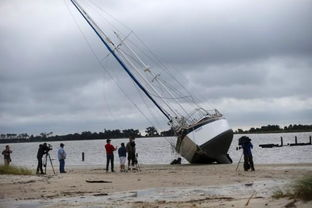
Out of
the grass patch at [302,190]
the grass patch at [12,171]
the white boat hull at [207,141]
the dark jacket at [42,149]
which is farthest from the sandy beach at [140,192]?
the white boat hull at [207,141]

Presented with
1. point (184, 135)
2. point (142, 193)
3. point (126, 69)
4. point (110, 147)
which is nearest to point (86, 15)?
point (126, 69)

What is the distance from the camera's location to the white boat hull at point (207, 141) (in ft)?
116

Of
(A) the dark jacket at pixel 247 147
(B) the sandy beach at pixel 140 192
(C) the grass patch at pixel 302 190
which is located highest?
(A) the dark jacket at pixel 247 147

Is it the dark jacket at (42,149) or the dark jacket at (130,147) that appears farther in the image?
the dark jacket at (130,147)

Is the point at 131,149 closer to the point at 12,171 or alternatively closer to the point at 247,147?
the point at 12,171

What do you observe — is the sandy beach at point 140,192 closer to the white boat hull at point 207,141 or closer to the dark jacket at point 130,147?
the dark jacket at point 130,147

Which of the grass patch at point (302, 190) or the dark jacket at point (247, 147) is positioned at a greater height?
the dark jacket at point (247, 147)

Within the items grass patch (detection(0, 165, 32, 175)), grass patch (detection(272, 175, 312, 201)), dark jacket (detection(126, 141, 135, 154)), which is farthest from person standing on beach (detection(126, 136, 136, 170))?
grass patch (detection(272, 175, 312, 201))

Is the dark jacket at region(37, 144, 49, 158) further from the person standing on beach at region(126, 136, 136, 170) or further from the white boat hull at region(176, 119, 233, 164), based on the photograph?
the white boat hull at region(176, 119, 233, 164)

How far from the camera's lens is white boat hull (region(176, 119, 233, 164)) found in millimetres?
35406

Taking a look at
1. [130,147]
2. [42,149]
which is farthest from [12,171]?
[130,147]

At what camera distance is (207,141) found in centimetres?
3531

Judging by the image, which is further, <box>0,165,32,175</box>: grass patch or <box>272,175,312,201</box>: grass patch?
<box>0,165,32,175</box>: grass patch

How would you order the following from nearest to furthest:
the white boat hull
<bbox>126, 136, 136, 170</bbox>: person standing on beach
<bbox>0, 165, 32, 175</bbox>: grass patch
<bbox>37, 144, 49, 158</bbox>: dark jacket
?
<bbox>0, 165, 32, 175</bbox>: grass patch
<bbox>37, 144, 49, 158</bbox>: dark jacket
<bbox>126, 136, 136, 170</bbox>: person standing on beach
the white boat hull
